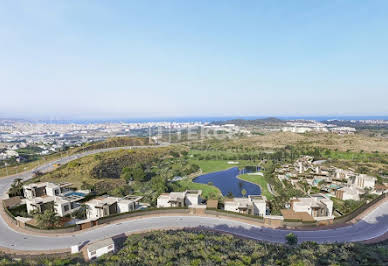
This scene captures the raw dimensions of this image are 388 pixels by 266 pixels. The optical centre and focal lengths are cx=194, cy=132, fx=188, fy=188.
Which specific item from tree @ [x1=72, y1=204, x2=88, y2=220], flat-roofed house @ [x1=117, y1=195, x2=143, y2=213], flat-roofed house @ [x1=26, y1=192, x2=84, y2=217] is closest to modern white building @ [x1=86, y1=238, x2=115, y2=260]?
flat-roofed house @ [x1=117, y1=195, x2=143, y2=213]

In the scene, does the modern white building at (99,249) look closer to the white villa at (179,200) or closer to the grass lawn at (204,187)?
the white villa at (179,200)

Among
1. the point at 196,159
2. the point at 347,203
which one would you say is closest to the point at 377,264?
the point at 347,203

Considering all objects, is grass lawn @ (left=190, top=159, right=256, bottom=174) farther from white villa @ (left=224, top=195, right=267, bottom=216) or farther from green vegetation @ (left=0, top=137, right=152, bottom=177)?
green vegetation @ (left=0, top=137, right=152, bottom=177)

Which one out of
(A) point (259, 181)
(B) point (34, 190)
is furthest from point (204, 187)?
(B) point (34, 190)

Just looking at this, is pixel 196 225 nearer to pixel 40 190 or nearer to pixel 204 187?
pixel 204 187

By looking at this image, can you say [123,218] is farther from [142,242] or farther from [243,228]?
[243,228]

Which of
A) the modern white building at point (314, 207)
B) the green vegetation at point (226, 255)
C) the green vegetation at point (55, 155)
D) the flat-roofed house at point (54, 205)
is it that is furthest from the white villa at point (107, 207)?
the green vegetation at point (55, 155)

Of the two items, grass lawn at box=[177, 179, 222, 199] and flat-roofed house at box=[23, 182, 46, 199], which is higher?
flat-roofed house at box=[23, 182, 46, 199]
